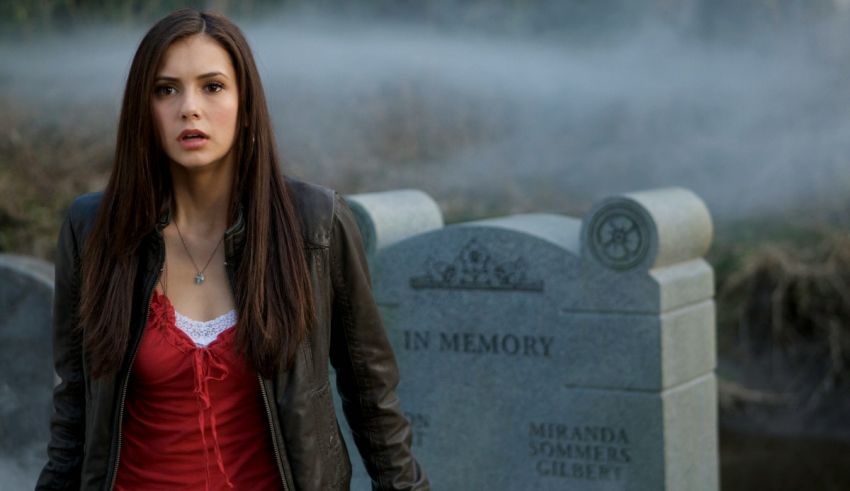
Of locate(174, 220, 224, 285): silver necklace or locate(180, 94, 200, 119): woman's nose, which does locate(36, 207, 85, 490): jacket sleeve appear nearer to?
locate(174, 220, 224, 285): silver necklace

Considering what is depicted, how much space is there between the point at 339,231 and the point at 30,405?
2710 millimetres

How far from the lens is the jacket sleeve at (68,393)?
7.18 feet

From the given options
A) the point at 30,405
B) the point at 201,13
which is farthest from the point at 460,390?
the point at 201,13

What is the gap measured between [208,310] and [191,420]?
0.55 ft

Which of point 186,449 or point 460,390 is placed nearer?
point 186,449

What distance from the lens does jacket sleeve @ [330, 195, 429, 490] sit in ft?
7.16

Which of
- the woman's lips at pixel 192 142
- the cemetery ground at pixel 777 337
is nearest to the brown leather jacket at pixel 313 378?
the woman's lips at pixel 192 142

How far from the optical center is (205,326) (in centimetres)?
210

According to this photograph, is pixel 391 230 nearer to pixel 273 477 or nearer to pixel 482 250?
pixel 482 250

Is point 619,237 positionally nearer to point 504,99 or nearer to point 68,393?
point 68,393

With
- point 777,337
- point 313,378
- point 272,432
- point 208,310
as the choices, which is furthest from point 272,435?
point 777,337

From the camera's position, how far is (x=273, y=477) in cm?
209

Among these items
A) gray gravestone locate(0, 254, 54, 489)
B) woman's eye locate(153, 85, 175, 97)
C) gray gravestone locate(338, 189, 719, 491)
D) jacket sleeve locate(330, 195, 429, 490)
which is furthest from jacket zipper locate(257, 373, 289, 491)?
gray gravestone locate(338, 189, 719, 491)

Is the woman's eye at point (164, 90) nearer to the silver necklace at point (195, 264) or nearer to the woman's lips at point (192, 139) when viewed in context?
the woman's lips at point (192, 139)
